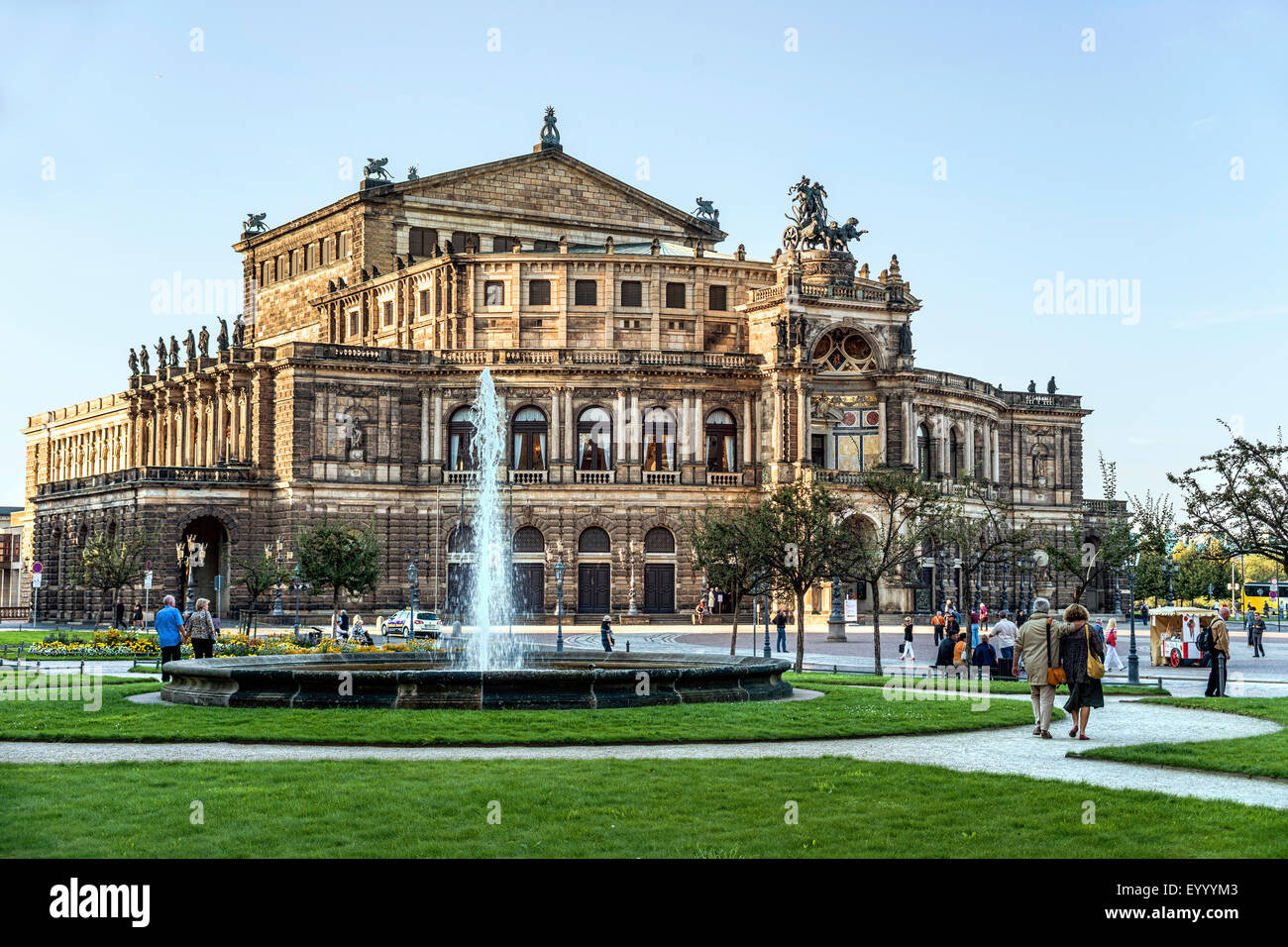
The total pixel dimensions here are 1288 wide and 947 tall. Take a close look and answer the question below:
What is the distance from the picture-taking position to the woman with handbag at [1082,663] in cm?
2125

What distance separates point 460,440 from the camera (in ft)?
274

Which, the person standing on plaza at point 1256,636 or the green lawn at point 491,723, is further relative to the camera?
the person standing on plaza at point 1256,636

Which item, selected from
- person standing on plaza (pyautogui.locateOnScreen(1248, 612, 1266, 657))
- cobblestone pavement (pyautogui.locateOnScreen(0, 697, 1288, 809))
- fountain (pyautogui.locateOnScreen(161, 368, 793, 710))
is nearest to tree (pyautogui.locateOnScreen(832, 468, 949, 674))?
person standing on plaza (pyautogui.locateOnScreen(1248, 612, 1266, 657))

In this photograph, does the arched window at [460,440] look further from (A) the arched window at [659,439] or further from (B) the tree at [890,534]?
(B) the tree at [890,534]

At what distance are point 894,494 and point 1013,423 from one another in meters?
52.7

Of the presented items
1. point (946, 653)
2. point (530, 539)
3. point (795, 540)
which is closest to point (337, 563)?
point (530, 539)

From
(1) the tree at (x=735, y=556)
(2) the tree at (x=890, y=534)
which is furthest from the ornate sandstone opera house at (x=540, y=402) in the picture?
(1) the tree at (x=735, y=556)

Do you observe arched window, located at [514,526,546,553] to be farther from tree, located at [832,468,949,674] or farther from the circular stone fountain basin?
the circular stone fountain basin

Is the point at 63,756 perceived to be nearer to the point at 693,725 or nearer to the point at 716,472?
the point at 693,725

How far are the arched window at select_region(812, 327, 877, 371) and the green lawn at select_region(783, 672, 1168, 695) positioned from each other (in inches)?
1981

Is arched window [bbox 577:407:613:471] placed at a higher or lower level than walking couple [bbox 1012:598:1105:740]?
higher

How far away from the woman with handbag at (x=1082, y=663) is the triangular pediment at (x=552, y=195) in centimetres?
7651

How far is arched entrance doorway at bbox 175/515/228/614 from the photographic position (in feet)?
286

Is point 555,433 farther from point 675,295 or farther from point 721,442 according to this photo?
point 675,295
